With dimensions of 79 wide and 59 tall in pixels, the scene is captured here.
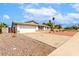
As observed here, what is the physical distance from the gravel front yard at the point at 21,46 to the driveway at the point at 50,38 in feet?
0.27

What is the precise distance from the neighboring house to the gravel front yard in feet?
0.50

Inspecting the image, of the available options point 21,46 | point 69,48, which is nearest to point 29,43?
point 21,46

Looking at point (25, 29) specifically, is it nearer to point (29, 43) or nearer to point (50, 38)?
point (29, 43)

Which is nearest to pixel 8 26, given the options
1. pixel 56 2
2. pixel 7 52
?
pixel 7 52

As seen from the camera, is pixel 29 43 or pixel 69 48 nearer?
pixel 69 48

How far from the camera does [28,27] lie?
19.7 ft

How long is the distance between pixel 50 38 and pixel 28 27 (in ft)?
2.04

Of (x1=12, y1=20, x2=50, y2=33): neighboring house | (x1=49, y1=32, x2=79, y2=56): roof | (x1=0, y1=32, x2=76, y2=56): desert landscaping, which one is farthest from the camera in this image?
(x1=12, y1=20, x2=50, y2=33): neighboring house

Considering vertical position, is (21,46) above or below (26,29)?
below

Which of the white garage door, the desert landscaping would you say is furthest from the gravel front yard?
the white garage door

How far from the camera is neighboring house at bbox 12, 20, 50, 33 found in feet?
19.4

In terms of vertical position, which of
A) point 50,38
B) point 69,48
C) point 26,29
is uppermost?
point 26,29

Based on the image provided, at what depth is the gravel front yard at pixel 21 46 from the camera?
576 centimetres

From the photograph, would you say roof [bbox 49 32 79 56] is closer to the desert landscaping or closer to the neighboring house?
the desert landscaping
